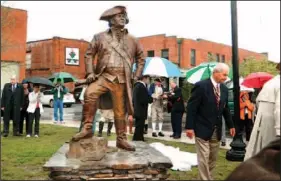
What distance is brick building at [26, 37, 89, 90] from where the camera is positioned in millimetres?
38438

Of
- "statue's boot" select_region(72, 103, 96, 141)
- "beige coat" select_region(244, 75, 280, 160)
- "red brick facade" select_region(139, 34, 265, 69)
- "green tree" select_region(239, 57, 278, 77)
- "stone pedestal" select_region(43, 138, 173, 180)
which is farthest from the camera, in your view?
"red brick facade" select_region(139, 34, 265, 69)

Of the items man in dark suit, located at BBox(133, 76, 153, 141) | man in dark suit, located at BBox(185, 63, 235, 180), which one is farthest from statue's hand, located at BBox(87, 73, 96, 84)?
man in dark suit, located at BBox(133, 76, 153, 141)

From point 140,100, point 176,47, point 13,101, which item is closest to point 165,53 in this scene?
point 176,47

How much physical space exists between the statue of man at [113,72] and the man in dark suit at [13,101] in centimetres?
557

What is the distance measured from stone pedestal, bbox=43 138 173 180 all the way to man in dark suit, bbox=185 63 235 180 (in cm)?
57

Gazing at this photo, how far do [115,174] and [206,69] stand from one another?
6.26 m

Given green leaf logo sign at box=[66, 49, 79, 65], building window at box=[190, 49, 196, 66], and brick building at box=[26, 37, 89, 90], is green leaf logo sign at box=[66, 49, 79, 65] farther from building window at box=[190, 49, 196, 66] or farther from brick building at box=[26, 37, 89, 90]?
building window at box=[190, 49, 196, 66]

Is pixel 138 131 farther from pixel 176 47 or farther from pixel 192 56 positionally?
pixel 192 56

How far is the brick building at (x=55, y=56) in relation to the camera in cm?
3844

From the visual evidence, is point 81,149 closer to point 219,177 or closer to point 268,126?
point 219,177

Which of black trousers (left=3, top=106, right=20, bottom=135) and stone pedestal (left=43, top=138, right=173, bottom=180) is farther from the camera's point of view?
black trousers (left=3, top=106, right=20, bottom=135)

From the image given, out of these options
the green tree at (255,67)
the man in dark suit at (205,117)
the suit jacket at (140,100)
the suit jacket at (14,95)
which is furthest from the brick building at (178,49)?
the man in dark suit at (205,117)

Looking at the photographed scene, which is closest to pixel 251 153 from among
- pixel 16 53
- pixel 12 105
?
pixel 12 105

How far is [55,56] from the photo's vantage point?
38.5 m
